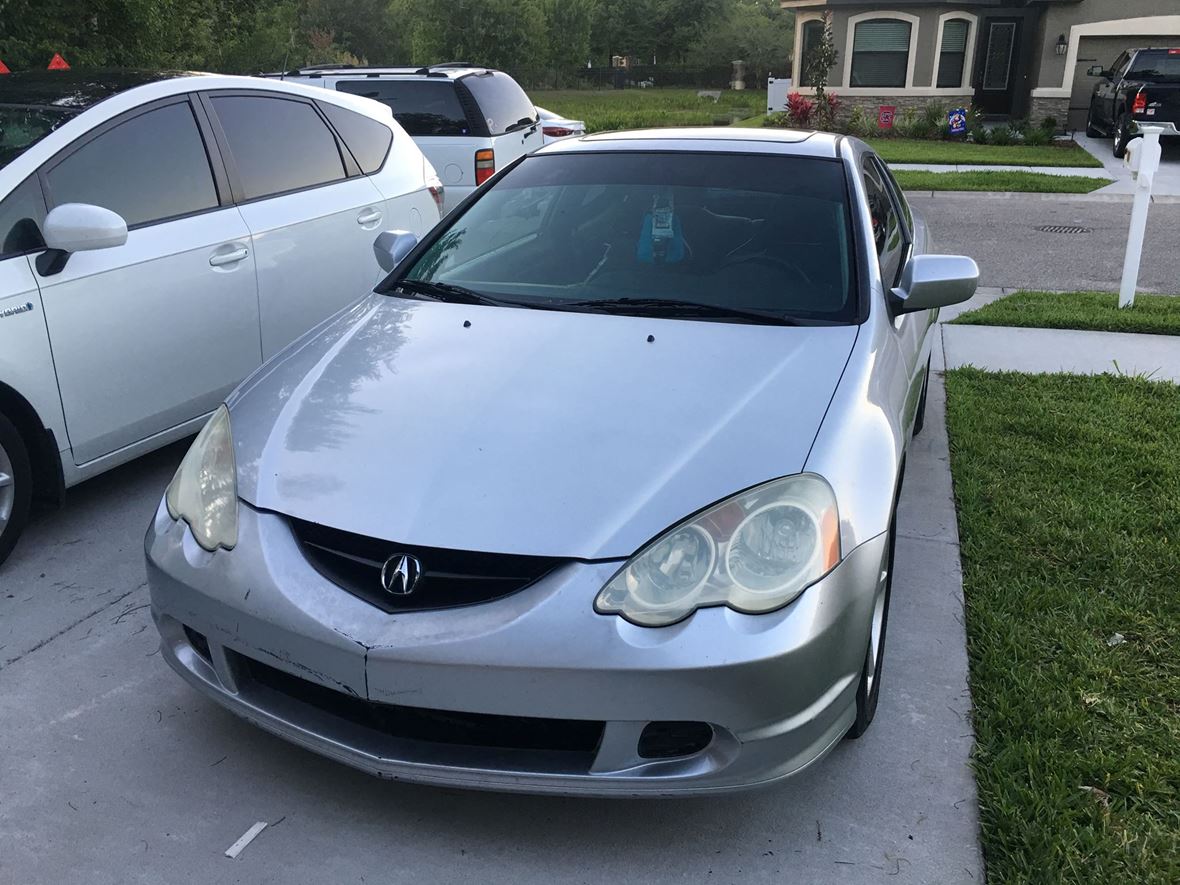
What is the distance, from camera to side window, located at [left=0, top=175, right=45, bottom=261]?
3.70 meters

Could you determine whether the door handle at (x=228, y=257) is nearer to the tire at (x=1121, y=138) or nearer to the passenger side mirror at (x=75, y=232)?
the passenger side mirror at (x=75, y=232)

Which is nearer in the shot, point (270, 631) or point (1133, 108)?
point (270, 631)

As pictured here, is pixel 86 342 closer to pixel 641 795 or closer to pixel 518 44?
pixel 641 795

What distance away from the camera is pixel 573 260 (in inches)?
146

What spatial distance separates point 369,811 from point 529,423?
1034 millimetres

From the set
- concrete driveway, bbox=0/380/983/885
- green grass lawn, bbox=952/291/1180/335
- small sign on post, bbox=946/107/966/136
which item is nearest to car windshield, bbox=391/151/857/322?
concrete driveway, bbox=0/380/983/885

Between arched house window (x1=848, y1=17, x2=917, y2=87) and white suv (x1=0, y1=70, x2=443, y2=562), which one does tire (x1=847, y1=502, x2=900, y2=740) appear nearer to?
white suv (x1=0, y1=70, x2=443, y2=562)

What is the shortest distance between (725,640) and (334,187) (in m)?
3.78

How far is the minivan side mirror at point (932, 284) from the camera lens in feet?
11.4

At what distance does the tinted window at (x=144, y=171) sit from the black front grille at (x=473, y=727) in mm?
2473

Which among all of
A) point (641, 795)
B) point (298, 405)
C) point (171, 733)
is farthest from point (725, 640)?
point (171, 733)

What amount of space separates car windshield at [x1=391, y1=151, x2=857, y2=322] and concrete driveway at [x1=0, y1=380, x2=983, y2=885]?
128 centimetres

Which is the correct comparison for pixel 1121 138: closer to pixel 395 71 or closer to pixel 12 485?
pixel 395 71

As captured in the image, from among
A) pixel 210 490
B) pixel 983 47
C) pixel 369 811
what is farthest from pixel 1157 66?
pixel 369 811
